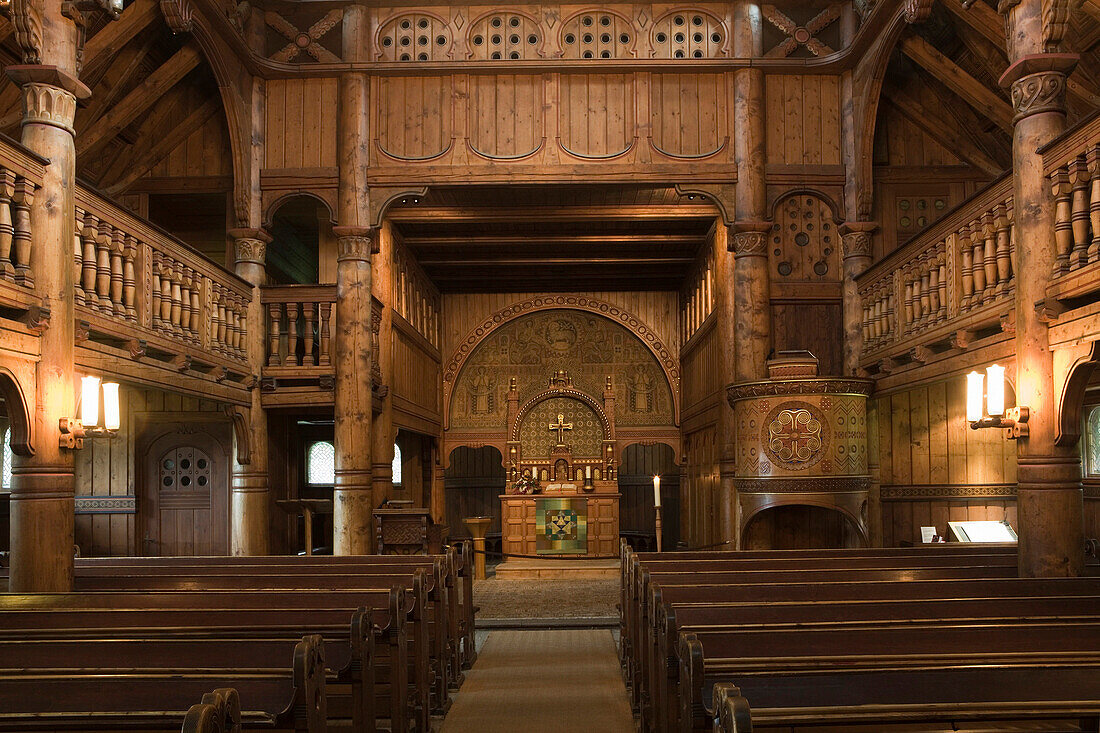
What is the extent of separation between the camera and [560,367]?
21.4 m

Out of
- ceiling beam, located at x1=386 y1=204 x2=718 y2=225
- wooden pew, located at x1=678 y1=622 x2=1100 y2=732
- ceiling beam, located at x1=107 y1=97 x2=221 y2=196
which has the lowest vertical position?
wooden pew, located at x1=678 y1=622 x2=1100 y2=732

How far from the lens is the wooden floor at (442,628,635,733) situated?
7051 millimetres

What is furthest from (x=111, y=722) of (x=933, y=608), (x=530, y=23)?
(x=530, y=23)

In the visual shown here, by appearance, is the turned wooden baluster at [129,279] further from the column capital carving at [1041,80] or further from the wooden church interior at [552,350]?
the column capital carving at [1041,80]

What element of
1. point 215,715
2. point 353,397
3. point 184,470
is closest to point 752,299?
point 353,397

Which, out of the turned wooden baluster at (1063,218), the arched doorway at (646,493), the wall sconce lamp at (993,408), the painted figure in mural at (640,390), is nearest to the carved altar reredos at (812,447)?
the wall sconce lamp at (993,408)

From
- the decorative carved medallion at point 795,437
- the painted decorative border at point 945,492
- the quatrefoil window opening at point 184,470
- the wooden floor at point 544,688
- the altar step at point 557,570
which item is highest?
the decorative carved medallion at point 795,437

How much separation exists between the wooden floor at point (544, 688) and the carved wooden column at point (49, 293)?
3.22 metres

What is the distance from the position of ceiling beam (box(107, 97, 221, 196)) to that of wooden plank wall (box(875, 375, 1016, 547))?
978cm

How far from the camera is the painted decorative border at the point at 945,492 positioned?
12766mm

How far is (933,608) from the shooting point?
5.35 metres

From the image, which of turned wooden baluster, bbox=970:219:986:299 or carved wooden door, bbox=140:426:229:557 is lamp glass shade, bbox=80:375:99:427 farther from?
turned wooden baluster, bbox=970:219:986:299

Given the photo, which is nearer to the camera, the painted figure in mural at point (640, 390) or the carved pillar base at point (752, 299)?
the carved pillar base at point (752, 299)

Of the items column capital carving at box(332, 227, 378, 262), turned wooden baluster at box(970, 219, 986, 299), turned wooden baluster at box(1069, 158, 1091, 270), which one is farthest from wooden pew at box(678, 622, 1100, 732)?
column capital carving at box(332, 227, 378, 262)
